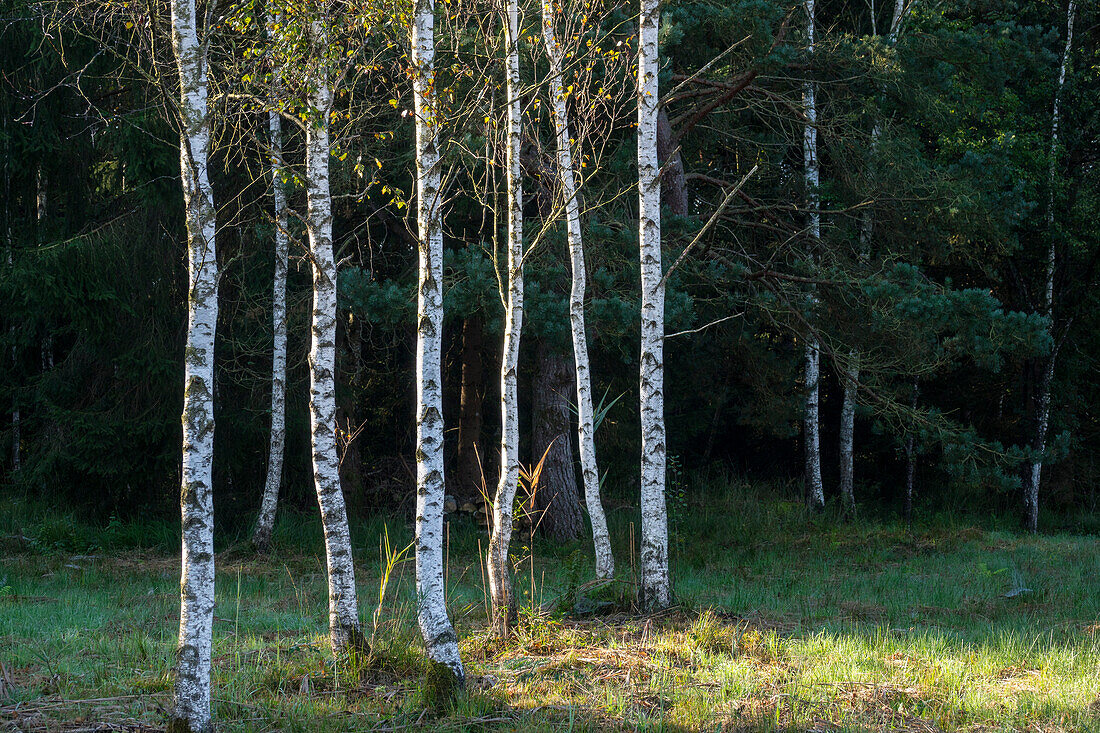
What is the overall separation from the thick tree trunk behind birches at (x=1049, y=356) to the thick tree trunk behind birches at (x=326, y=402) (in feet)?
47.9

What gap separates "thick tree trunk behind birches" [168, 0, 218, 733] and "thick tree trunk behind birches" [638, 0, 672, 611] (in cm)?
367

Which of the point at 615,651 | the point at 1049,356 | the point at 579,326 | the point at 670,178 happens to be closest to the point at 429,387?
the point at 615,651

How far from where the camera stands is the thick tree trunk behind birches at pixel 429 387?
202 inches

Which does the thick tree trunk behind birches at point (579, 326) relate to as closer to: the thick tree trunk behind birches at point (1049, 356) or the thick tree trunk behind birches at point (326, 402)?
the thick tree trunk behind birches at point (326, 402)

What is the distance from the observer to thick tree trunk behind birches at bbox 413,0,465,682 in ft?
16.8

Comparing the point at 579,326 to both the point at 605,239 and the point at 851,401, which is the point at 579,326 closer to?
the point at 605,239

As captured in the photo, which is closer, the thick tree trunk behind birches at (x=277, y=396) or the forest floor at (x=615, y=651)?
the forest floor at (x=615, y=651)

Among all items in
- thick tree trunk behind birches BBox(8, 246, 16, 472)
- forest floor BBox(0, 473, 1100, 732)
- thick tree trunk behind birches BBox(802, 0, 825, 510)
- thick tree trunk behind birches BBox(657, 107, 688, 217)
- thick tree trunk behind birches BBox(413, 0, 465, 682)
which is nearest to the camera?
forest floor BBox(0, 473, 1100, 732)

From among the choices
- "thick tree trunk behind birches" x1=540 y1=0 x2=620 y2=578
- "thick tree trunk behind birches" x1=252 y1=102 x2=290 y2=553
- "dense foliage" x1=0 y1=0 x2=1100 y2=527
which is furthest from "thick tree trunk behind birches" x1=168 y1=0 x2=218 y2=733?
"thick tree trunk behind birches" x1=252 y1=102 x2=290 y2=553

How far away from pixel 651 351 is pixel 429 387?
2.50 meters

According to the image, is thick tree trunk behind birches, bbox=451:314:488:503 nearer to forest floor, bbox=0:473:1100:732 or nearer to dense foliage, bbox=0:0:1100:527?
dense foliage, bbox=0:0:1100:527

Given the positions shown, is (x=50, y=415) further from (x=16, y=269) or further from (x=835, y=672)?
(x=835, y=672)

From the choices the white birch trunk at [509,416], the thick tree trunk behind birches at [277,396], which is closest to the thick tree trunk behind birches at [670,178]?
the thick tree trunk behind birches at [277,396]


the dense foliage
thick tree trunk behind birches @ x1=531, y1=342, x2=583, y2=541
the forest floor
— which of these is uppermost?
the dense foliage
